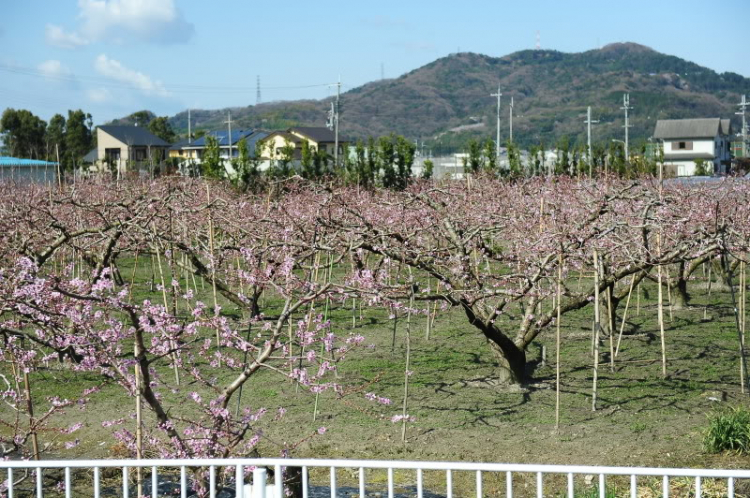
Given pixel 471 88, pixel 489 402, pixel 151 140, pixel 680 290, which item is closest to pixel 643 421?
pixel 489 402

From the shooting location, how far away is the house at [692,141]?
60250 millimetres

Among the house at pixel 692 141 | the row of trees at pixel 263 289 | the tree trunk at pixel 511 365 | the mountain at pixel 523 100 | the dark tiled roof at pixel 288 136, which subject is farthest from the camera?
the mountain at pixel 523 100

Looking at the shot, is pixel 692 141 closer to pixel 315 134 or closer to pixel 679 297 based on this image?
pixel 315 134

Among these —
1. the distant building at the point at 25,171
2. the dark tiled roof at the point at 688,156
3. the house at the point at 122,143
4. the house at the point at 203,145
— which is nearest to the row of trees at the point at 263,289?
the distant building at the point at 25,171

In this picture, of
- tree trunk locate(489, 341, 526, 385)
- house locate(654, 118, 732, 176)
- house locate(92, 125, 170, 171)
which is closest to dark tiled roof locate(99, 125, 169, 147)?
house locate(92, 125, 170, 171)

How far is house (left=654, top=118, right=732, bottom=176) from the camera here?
198ft

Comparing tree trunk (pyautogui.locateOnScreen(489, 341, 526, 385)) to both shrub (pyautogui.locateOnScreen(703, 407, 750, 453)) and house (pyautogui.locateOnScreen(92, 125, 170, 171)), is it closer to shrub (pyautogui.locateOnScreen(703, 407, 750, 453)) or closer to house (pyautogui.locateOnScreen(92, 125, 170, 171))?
shrub (pyautogui.locateOnScreen(703, 407, 750, 453))

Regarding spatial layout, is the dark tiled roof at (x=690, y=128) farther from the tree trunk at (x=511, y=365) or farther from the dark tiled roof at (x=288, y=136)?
the tree trunk at (x=511, y=365)

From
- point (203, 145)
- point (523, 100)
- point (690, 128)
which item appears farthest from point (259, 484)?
point (523, 100)

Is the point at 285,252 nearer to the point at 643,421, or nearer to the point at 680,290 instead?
the point at 643,421

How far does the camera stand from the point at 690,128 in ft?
201

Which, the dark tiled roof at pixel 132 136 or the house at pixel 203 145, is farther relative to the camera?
the house at pixel 203 145

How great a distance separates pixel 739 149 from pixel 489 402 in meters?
84.3

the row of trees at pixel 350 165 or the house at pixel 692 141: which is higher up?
the house at pixel 692 141
